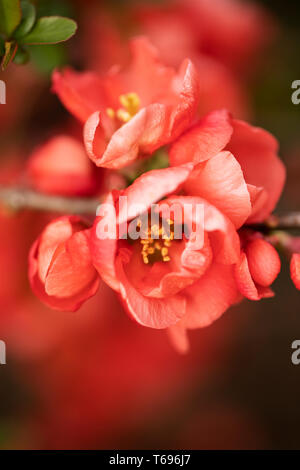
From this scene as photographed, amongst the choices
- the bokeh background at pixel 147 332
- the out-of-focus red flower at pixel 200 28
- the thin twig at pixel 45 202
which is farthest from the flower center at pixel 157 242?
the out-of-focus red flower at pixel 200 28

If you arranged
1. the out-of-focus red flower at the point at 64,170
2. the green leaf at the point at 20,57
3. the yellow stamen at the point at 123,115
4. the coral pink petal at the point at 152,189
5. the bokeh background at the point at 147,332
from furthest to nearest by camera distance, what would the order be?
1. the bokeh background at the point at 147,332
2. the out-of-focus red flower at the point at 64,170
3. the yellow stamen at the point at 123,115
4. the green leaf at the point at 20,57
5. the coral pink petal at the point at 152,189

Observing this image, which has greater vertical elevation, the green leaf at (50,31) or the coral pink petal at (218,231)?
the green leaf at (50,31)

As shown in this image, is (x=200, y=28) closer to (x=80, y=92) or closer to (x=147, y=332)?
(x=80, y=92)

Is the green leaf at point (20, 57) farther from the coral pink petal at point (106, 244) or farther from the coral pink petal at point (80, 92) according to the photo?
the coral pink petal at point (106, 244)

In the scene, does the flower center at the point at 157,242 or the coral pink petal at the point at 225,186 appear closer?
the coral pink petal at the point at 225,186

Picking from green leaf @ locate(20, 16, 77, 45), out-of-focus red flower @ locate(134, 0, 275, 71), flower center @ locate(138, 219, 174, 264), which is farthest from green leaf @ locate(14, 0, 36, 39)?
out-of-focus red flower @ locate(134, 0, 275, 71)

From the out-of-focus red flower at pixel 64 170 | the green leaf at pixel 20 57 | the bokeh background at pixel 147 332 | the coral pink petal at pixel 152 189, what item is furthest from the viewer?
the bokeh background at pixel 147 332

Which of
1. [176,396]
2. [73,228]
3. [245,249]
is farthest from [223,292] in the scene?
[176,396]
